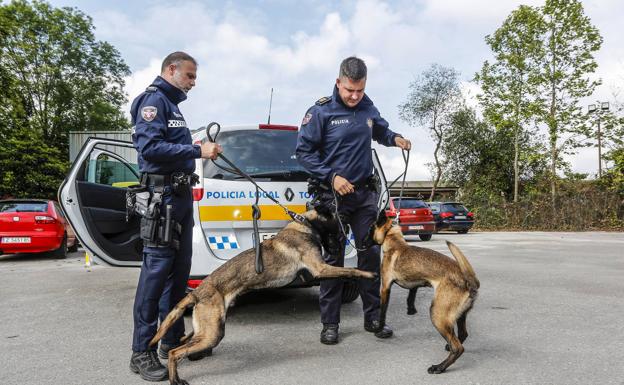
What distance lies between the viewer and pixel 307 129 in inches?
142

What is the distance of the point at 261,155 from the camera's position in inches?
165

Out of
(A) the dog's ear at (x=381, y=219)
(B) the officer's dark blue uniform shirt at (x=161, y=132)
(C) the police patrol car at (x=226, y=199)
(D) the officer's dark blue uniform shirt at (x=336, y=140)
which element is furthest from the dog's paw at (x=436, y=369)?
(B) the officer's dark blue uniform shirt at (x=161, y=132)

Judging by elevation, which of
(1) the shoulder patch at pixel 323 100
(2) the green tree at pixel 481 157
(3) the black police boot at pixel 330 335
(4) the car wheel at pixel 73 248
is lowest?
(4) the car wheel at pixel 73 248

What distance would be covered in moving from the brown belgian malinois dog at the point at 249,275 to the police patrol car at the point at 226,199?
0.47 m

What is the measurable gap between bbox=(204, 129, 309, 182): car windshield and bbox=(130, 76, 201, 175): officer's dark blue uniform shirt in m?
0.96

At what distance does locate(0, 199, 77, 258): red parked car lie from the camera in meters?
9.99

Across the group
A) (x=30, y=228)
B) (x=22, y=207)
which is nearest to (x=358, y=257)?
(x=30, y=228)

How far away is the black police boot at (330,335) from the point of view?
3.42 m

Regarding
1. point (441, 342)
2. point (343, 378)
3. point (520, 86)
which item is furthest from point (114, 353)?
point (520, 86)

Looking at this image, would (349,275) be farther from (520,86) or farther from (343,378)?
(520,86)

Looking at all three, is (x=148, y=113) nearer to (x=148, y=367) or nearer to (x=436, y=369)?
(x=148, y=367)

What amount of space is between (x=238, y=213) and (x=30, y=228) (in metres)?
8.45

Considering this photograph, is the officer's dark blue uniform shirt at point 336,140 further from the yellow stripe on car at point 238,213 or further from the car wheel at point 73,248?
the car wheel at point 73,248

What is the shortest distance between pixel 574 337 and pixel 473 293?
53.4 inches
